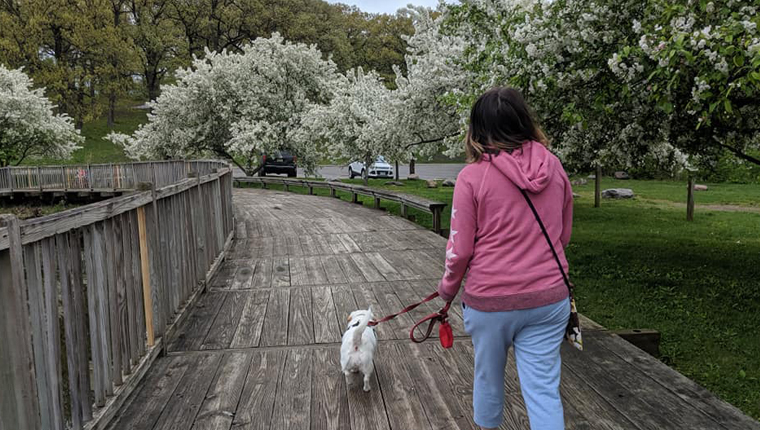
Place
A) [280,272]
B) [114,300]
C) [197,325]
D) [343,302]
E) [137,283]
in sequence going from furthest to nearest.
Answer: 1. [280,272]
2. [343,302]
3. [197,325]
4. [137,283]
5. [114,300]

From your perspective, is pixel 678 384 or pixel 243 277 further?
pixel 243 277

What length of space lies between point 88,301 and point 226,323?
2269 mm

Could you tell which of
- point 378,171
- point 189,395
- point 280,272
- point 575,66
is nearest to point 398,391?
point 189,395

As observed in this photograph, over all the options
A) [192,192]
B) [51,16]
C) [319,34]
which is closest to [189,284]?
[192,192]

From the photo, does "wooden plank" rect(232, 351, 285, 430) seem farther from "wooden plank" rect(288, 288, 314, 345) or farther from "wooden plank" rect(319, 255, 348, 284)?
"wooden plank" rect(319, 255, 348, 284)

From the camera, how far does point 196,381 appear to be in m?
3.90

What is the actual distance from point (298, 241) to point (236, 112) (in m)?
19.5

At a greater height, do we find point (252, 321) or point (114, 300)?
point (114, 300)

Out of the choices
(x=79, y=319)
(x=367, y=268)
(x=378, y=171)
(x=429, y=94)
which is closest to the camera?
(x=79, y=319)

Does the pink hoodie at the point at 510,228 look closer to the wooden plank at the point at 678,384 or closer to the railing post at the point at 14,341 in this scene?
the wooden plank at the point at 678,384

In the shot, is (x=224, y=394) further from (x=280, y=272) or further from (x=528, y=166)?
(x=280, y=272)

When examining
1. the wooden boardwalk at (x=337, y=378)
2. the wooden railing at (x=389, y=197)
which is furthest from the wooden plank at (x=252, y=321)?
the wooden railing at (x=389, y=197)

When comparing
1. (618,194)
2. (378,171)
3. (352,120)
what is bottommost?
(618,194)

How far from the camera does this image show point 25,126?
100 ft
